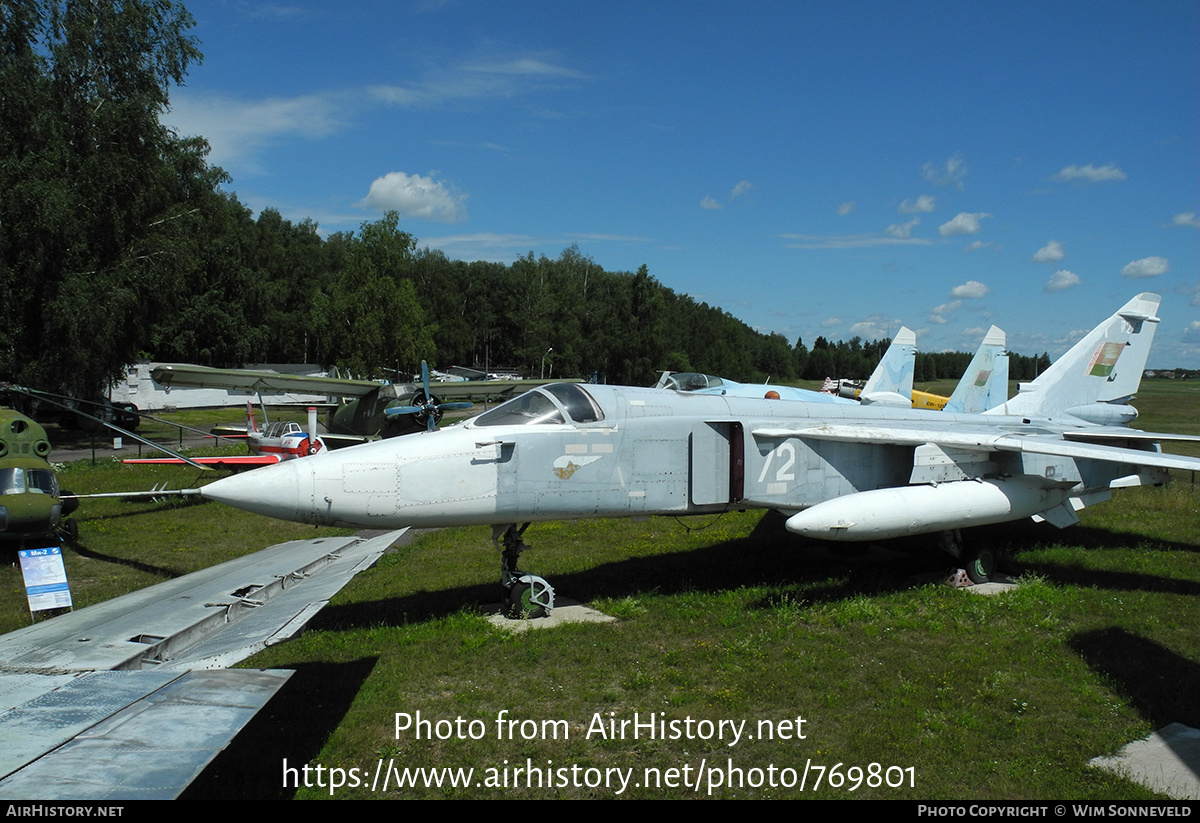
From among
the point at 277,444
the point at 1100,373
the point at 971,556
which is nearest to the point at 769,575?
the point at 971,556

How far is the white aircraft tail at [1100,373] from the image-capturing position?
13.2m

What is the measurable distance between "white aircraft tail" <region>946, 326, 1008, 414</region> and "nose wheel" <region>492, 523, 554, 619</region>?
717 inches

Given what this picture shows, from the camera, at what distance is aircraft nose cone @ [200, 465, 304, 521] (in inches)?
255

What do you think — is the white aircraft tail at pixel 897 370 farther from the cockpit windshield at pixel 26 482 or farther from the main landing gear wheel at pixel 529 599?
the cockpit windshield at pixel 26 482

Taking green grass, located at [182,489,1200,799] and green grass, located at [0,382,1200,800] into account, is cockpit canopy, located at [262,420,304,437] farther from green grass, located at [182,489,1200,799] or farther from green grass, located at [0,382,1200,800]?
green grass, located at [182,489,1200,799]

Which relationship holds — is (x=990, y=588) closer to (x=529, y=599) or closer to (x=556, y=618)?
(x=556, y=618)

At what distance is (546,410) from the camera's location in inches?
318

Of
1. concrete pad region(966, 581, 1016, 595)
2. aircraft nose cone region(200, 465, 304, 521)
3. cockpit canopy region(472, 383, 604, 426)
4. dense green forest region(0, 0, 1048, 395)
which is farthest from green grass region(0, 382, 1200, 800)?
dense green forest region(0, 0, 1048, 395)

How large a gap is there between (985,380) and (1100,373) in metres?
10.3

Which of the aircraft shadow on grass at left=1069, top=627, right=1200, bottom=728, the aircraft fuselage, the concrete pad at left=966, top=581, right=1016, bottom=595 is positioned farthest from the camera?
the concrete pad at left=966, top=581, right=1016, bottom=595

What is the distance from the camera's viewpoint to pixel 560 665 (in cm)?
724
